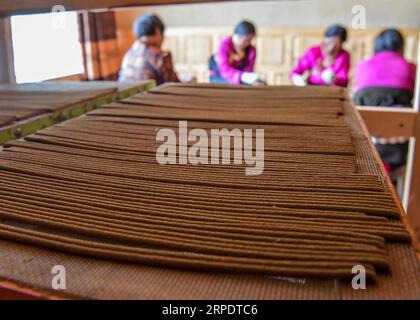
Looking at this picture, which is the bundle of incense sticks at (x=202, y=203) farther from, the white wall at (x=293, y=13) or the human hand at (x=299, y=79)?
the white wall at (x=293, y=13)

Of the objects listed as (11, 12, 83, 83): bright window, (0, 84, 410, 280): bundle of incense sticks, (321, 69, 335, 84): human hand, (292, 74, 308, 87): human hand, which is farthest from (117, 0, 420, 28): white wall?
(0, 84, 410, 280): bundle of incense sticks

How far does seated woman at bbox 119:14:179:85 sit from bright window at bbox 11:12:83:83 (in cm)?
47

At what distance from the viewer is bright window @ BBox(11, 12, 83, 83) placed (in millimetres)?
2824

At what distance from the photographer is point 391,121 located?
197cm

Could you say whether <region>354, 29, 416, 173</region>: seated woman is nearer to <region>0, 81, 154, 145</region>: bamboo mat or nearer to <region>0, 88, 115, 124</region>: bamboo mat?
<region>0, 81, 154, 145</region>: bamboo mat

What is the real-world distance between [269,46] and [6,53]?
10.4 feet

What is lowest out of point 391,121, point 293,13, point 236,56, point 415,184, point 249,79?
point 415,184

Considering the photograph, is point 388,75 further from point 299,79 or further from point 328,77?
point 299,79

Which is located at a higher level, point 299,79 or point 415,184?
point 299,79

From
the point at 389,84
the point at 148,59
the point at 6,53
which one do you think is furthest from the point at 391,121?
the point at 6,53

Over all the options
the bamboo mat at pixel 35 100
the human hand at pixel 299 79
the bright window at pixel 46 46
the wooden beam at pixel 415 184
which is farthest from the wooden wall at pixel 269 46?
the bamboo mat at pixel 35 100

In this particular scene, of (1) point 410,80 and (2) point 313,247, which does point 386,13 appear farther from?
(2) point 313,247

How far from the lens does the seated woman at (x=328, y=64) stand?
304cm

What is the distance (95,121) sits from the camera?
53.4 inches
